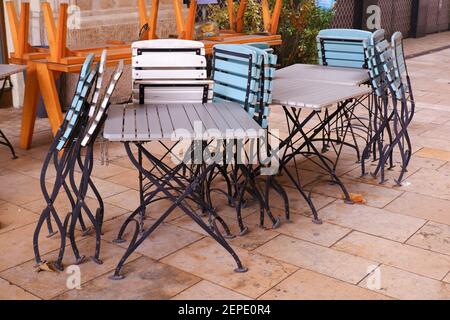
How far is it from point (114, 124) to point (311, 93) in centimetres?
142

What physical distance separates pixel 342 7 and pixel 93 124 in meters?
9.20

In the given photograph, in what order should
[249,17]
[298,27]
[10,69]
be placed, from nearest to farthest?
[10,69]
[249,17]
[298,27]

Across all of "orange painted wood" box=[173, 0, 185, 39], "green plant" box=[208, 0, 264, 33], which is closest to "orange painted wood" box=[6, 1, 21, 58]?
"orange painted wood" box=[173, 0, 185, 39]

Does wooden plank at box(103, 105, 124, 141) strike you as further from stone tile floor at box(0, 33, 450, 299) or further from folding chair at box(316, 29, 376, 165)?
folding chair at box(316, 29, 376, 165)

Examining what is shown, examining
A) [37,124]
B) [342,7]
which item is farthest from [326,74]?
[342,7]

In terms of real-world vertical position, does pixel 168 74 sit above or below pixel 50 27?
below

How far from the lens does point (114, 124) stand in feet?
10.3

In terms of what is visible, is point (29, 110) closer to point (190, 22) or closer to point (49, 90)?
point (49, 90)

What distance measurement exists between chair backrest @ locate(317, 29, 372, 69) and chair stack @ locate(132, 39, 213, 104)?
1.60 metres

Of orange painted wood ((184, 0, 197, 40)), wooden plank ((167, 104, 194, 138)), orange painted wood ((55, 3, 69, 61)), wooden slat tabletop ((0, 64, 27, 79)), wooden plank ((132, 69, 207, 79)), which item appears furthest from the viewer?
orange painted wood ((184, 0, 197, 40))

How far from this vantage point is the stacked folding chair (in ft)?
11.9

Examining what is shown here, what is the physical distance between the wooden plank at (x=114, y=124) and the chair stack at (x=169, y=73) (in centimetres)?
21

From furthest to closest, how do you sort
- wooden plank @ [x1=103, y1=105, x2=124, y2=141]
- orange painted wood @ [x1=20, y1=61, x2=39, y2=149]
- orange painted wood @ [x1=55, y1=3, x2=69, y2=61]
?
orange painted wood @ [x1=20, y1=61, x2=39, y2=149]
orange painted wood @ [x1=55, y1=3, x2=69, y2=61]
wooden plank @ [x1=103, y1=105, x2=124, y2=141]

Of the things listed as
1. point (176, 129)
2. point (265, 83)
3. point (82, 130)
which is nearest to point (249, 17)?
point (265, 83)
